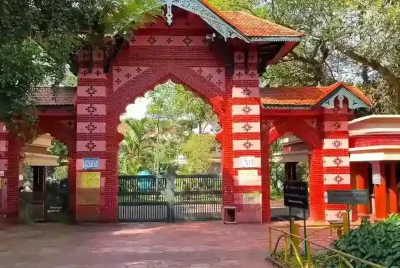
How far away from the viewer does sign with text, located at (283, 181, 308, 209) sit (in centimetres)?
1042

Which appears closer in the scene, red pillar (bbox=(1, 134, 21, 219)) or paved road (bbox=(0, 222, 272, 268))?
paved road (bbox=(0, 222, 272, 268))

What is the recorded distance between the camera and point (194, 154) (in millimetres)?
38844

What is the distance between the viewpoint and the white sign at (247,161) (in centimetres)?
1909

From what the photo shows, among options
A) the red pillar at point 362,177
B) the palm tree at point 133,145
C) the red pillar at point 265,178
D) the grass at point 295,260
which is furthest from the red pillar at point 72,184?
the palm tree at point 133,145

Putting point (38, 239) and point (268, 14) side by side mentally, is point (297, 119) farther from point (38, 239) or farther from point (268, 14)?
point (38, 239)

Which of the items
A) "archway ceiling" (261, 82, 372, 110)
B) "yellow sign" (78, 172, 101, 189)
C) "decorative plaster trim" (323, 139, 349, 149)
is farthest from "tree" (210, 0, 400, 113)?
"yellow sign" (78, 172, 101, 189)

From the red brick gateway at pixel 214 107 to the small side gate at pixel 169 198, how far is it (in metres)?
0.90

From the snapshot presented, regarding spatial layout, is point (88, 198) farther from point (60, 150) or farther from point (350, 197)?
point (60, 150)

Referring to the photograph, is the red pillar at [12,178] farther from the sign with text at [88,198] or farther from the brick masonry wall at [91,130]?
the sign with text at [88,198]

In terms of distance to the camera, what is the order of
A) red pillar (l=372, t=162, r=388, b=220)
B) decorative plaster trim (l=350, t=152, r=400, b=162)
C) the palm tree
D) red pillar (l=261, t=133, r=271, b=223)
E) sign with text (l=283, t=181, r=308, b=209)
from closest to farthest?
sign with text (l=283, t=181, r=308, b=209) < decorative plaster trim (l=350, t=152, r=400, b=162) < red pillar (l=372, t=162, r=388, b=220) < red pillar (l=261, t=133, r=271, b=223) < the palm tree

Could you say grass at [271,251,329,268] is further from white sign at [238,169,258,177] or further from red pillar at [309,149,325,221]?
red pillar at [309,149,325,221]

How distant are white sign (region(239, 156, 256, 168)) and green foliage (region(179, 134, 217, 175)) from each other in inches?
764

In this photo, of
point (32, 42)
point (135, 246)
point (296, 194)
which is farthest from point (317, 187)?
point (32, 42)

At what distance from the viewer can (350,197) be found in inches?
399
